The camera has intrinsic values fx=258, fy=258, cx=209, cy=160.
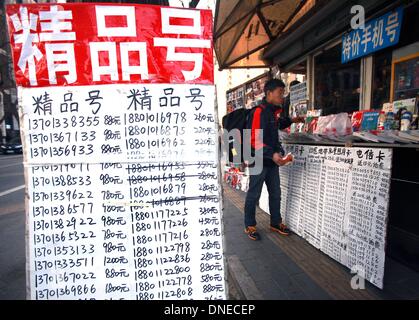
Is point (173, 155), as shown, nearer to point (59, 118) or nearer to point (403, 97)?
point (59, 118)

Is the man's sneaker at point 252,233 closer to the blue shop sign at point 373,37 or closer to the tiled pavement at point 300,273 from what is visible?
the tiled pavement at point 300,273

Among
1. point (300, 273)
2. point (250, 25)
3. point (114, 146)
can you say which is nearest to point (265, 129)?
point (300, 273)

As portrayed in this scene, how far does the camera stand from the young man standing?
344cm

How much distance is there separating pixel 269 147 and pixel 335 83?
1969 millimetres

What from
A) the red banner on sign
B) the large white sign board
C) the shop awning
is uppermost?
the shop awning

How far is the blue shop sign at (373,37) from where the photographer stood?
3037 mm

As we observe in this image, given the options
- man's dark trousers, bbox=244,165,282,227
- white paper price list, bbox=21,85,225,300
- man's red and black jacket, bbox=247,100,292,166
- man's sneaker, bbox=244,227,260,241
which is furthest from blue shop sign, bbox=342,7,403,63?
man's sneaker, bbox=244,227,260,241

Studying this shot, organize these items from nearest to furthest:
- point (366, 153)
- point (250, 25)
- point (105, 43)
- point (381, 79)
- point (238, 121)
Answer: point (105, 43) → point (366, 153) → point (381, 79) → point (238, 121) → point (250, 25)

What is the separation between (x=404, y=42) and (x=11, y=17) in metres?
3.88

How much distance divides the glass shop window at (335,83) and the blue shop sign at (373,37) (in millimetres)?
224

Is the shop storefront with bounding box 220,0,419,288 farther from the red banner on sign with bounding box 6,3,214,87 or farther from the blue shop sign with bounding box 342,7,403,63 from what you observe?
the red banner on sign with bounding box 6,3,214,87

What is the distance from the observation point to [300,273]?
289 cm

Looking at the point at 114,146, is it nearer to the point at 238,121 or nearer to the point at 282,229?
the point at 238,121

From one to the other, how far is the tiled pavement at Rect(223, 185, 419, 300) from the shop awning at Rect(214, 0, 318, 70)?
3.64 meters
